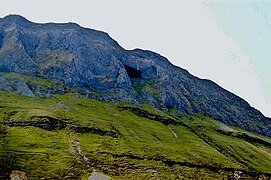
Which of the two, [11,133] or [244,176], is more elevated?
[244,176]

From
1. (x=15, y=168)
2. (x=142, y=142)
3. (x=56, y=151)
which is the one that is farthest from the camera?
(x=142, y=142)

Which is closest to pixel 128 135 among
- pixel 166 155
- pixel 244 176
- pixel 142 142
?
pixel 142 142

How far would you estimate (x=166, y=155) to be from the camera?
178m

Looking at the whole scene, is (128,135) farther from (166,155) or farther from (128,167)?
(128,167)

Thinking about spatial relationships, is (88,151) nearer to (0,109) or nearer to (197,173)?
(197,173)

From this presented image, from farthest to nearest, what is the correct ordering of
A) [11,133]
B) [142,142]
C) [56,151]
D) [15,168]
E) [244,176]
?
[142,142]
[244,176]
[11,133]
[56,151]
[15,168]

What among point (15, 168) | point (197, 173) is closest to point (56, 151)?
point (15, 168)

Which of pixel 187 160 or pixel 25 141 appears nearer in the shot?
pixel 25 141

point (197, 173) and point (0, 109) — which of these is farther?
point (0, 109)

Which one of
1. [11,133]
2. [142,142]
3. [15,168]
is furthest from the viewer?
[142,142]

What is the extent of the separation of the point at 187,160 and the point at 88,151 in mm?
55447

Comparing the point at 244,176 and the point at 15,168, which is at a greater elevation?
the point at 244,176

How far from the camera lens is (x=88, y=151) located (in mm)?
156625

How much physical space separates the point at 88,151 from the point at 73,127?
32.7m
